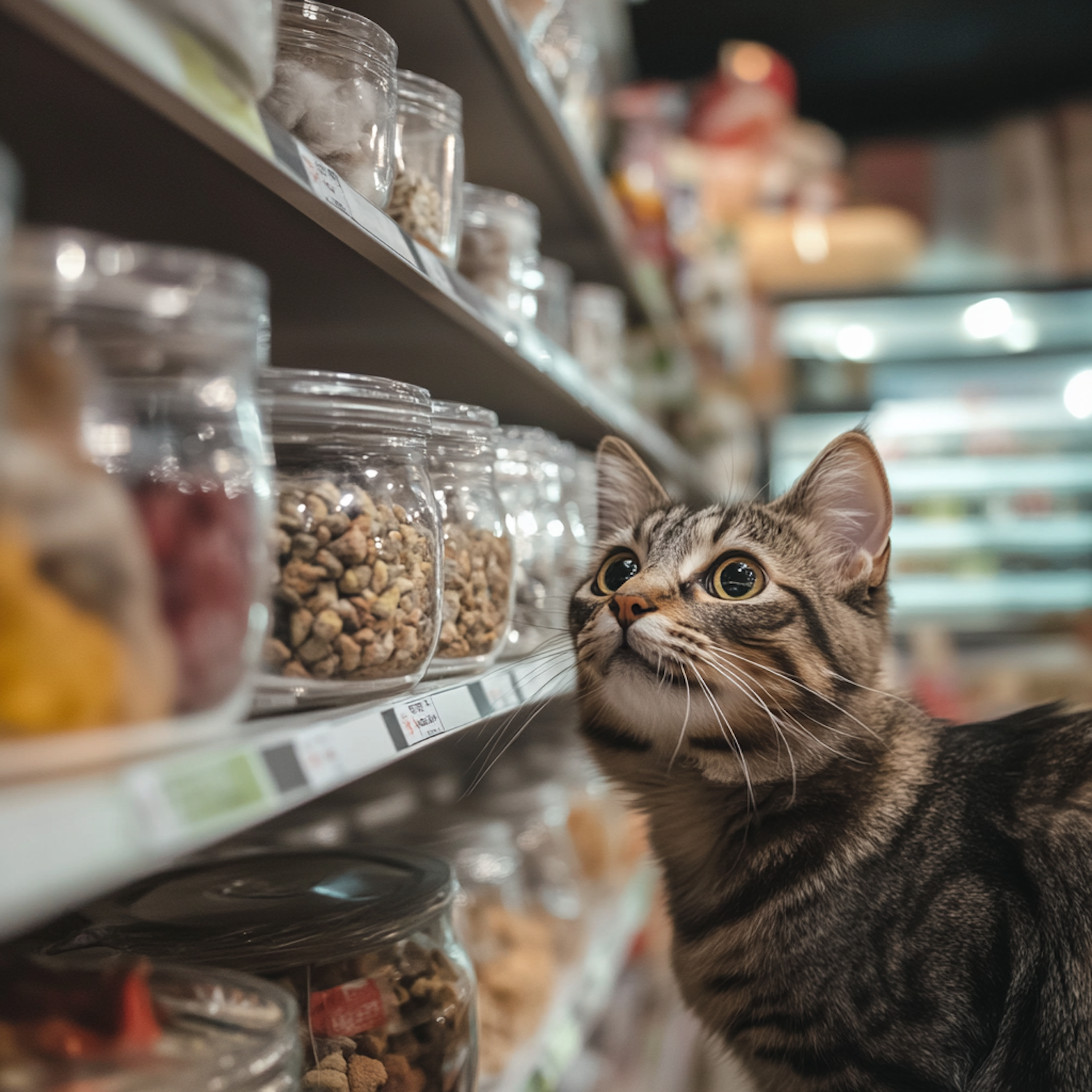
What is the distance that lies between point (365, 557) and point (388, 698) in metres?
0.12

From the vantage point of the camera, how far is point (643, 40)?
5.22 metres

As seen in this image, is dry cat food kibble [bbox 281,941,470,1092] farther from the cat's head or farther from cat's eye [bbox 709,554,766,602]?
cat's eye [bbox 709,554,766,602]

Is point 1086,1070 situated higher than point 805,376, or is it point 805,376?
point 805,376

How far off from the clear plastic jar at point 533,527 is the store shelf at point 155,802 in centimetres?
63

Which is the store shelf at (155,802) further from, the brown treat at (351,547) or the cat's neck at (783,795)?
the cat's neck at (783,795)

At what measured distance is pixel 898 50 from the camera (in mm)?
5074

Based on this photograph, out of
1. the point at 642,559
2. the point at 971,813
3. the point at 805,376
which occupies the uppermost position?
the point at 805,376

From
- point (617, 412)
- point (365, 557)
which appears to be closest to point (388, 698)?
point (365, 557)

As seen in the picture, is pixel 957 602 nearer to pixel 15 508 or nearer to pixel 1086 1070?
pixel 1086 1070

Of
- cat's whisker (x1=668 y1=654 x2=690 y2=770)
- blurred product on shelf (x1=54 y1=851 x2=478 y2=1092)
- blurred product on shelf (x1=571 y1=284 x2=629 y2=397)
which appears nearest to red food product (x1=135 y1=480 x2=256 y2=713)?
blurred product on shelf (x1=54 y1=851 x2=478 y2=1092)

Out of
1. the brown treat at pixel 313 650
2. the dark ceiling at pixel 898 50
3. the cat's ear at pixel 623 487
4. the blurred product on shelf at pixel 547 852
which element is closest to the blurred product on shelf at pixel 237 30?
the brown treat at pixel 313 650

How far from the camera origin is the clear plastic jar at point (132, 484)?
1.46 feet

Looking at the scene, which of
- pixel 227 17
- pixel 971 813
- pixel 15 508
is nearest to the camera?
pixel 15 508

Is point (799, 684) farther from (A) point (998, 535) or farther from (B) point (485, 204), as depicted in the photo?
(A) point (998, 535)
